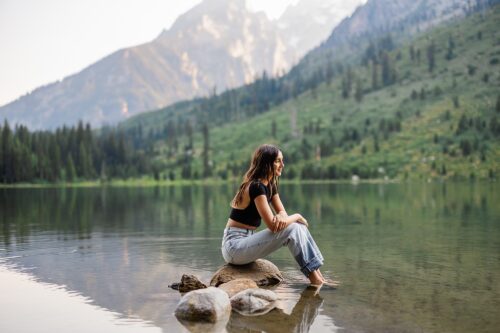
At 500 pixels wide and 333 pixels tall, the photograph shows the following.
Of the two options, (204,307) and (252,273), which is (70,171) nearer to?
(252,273)

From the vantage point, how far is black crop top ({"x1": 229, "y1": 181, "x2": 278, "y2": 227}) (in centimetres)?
1537

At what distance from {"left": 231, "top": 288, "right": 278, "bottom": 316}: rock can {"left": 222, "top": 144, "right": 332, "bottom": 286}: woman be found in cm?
180

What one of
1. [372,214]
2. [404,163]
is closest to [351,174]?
[404,163]

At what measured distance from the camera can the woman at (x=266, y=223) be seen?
50.8 feet

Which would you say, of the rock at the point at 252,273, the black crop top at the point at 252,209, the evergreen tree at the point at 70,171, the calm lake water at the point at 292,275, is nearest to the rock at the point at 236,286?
the rock at the point at 252,273

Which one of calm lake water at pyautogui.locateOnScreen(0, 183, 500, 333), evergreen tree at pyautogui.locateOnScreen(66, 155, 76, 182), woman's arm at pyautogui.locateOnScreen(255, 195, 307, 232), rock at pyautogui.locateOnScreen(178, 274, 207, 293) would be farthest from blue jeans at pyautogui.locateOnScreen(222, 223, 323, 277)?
evergreen tree at pyautogui.locateOnScreen(66, 155, 76, 182)

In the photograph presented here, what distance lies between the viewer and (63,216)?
45094 mm

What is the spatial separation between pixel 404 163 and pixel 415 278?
185706mm

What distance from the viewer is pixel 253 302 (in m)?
13.7

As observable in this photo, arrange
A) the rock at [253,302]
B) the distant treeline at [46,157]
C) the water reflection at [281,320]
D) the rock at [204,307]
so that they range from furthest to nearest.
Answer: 1. the distant treeline at [46,157]
2. the rock at [253,302]
3. the rock at [204,307]
4. the water reflection at [281,320]

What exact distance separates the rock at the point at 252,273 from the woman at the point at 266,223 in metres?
0.28

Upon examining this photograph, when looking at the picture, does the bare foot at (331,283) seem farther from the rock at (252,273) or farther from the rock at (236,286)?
the rock at (236,286)

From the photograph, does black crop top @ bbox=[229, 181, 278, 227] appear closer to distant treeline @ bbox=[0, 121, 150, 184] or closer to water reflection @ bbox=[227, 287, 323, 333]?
water reflection @ bbox=[227, 287, 323, 333]

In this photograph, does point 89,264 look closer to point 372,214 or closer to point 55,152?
point 372,214
